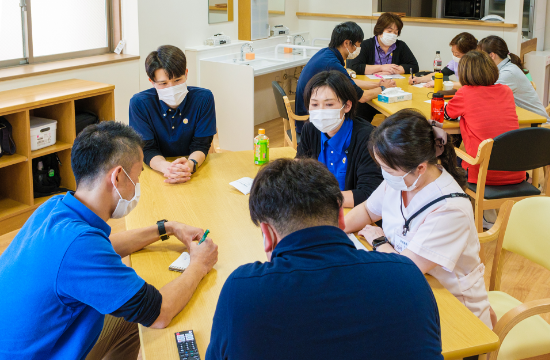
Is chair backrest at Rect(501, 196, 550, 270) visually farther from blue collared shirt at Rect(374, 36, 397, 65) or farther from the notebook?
blue collared shirt at Rect(374, 36, 397, 65)

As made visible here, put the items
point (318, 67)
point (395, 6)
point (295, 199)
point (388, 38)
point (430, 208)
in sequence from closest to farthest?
point (295, 199), point (430, 208), point (318, 67), point (388, 38), point (395, 6)

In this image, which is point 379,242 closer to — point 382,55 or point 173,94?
point 173,94

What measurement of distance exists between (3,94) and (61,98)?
37cm

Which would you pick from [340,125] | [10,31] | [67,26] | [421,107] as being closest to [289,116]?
[421,107]

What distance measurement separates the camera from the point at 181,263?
5.33 ft

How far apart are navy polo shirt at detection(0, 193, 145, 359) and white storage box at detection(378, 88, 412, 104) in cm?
280

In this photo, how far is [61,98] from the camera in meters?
3.44

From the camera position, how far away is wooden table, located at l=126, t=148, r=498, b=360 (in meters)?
1.29

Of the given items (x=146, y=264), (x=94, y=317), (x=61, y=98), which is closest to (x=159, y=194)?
(x=146, y=264)

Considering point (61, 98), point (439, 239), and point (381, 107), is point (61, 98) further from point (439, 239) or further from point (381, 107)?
point (439, 239)

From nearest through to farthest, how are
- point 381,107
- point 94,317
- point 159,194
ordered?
1. point 94,317
2. point 159,194
3. point 381,107

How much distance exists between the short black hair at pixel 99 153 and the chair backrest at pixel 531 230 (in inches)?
54.8

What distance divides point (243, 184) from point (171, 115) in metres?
0.67

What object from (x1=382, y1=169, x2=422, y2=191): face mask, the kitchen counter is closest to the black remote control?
(x1=382, y1=169, x2=422, y2=191): face mask
